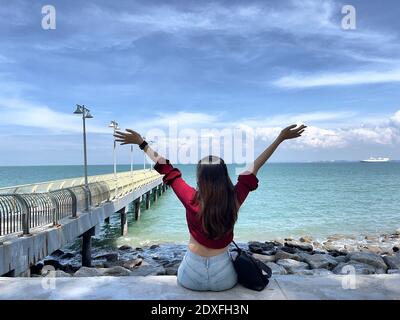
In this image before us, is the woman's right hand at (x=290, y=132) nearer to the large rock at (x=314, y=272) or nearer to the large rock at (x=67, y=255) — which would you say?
the large rock at (x=314, y=272)

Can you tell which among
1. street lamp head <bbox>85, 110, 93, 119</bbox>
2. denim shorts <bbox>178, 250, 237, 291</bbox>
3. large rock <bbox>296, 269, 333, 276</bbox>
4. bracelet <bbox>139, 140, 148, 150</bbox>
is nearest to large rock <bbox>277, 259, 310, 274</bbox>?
large rock <bbox>296, 269, 333, 276</bbox>

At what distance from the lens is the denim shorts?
4141 millimetres

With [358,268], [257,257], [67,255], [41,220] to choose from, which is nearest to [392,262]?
[358,268]

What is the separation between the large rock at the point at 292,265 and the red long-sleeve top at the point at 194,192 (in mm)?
9941

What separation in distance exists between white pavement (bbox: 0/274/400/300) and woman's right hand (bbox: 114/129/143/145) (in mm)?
1510

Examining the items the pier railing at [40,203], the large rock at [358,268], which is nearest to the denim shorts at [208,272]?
the pier railing at [40,203]

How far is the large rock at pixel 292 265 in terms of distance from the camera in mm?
13624

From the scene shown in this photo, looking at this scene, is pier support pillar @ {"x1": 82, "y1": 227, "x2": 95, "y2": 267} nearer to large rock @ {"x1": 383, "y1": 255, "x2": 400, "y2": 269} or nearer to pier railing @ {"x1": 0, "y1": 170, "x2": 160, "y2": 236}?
pier railing @ {"x1": 0, "y1": 170, "x2": 160, "y2": 236}

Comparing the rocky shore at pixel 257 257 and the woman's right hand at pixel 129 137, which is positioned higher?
the woman's right hand at pixel 129 137

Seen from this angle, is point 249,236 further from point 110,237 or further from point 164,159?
point 164,159

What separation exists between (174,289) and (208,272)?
0.47m

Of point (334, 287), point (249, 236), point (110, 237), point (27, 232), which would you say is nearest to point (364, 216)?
point (249, 236)

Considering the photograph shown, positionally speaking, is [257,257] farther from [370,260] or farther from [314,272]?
[370,260]

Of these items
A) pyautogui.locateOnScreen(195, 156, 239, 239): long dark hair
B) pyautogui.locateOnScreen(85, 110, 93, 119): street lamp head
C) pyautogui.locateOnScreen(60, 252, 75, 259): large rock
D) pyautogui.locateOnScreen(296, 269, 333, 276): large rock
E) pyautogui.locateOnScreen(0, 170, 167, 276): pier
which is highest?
pyautogui.locateOnScreen(85, 110, 93, 119): street lamp head
